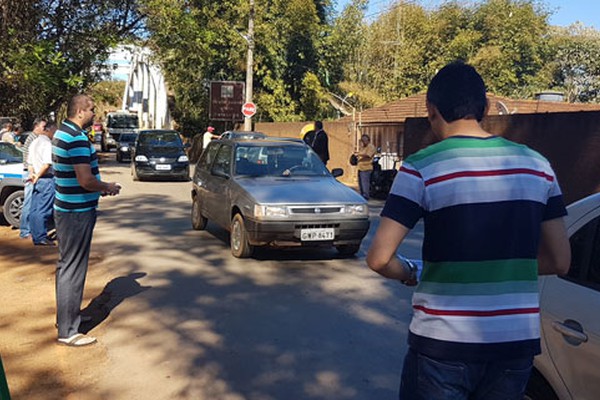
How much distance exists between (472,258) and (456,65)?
0.71 metres

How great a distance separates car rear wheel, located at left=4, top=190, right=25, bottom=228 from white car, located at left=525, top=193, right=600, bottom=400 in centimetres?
973

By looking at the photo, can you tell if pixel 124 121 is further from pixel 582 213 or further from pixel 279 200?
pixel 582 213

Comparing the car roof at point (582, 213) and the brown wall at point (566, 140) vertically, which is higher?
the brown wall at point (566, 140)

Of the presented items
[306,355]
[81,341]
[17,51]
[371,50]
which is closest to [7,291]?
[81,341]

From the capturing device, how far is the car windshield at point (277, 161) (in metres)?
9.07

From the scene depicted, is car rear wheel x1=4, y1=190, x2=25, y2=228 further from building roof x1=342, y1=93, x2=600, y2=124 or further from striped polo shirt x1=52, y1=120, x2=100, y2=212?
building roof x1=342, y1=93, x2=600, y2=124

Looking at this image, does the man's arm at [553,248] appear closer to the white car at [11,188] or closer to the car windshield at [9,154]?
the white car at [11,188]

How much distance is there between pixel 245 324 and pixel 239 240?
2.75m

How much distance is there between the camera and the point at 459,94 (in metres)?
2.13

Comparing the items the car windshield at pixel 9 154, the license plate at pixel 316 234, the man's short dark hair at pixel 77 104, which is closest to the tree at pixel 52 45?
the car windshield at pixel 9 154

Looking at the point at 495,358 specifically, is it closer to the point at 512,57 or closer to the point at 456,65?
the point at 456,65

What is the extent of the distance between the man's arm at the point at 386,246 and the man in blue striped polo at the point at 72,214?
350 cm

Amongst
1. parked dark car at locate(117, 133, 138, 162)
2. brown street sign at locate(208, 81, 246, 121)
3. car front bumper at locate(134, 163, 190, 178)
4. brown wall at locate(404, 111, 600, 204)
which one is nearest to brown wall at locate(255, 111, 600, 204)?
brown wall at locate(404, 111, 600, 204)

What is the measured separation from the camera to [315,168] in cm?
927
